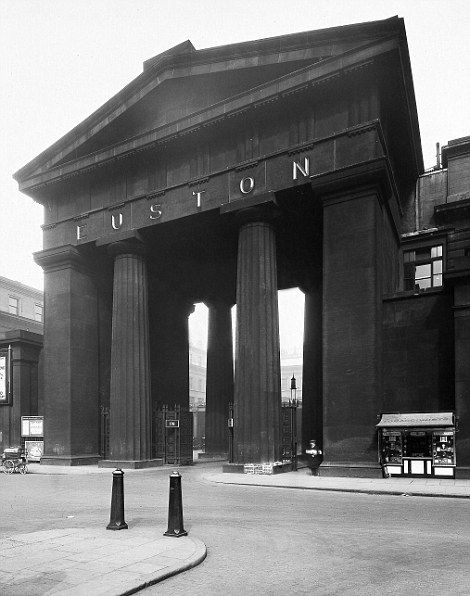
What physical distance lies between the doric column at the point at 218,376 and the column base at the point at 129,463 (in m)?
11.0

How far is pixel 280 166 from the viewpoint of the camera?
2719 centimetres

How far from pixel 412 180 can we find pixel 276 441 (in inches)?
681

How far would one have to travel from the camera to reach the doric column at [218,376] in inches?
1683

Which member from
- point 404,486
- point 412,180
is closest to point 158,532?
point 404,486

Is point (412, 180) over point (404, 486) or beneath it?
Answer: over

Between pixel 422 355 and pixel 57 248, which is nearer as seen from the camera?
pixel 422 355

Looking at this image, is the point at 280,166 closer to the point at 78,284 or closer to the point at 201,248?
the point at 201,248

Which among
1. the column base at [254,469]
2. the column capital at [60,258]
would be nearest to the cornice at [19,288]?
the column capital at [60,258]

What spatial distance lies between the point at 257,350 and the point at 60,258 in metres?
13.8

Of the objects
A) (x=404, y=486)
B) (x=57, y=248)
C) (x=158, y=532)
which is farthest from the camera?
(x=57, y=248)

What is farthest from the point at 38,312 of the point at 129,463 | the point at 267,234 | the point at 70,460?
the point at 267,234

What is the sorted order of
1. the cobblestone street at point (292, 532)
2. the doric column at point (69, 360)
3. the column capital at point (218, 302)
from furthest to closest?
the column capital at point (218, 302)
the doric column at point (69, 360)
the cobblestone street at point (292, 532)

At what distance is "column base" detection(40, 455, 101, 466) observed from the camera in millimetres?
32344

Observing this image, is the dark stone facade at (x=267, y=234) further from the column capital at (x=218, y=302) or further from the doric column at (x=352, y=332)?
the column capital at (x=218, y=302)
